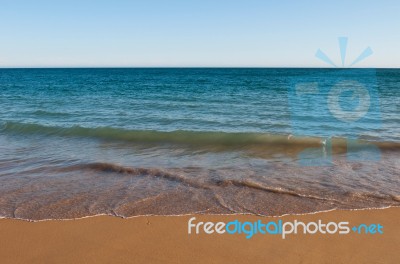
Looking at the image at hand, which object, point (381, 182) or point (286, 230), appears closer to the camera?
point (286, 230)

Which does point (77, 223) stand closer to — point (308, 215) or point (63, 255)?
point (63, 255)

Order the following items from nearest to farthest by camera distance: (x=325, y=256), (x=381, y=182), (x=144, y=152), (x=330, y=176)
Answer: (x=325, y=256)
(x=381, y=182)
(x=330, y=176)
(x=144, y=152)

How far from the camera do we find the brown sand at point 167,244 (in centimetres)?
401

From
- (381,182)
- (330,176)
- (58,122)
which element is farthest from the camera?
(58,122)

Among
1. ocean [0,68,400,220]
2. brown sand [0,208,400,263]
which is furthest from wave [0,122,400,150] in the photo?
brown sand [0,208,400,263]

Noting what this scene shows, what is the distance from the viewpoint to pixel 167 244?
4.34 meters

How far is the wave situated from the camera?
35.3 feet

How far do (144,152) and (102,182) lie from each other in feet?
9.72

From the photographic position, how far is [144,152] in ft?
32.1

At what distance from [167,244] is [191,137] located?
300 inches

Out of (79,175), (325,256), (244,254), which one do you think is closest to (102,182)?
(79,175)
